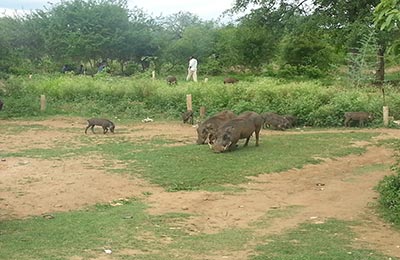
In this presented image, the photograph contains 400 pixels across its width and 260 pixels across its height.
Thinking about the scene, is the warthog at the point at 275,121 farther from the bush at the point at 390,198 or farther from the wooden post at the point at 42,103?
the wooden post at the point at 42,103

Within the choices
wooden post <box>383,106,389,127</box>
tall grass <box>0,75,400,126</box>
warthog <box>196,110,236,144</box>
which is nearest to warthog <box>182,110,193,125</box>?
tall grass <box>0,75,400,126</box>

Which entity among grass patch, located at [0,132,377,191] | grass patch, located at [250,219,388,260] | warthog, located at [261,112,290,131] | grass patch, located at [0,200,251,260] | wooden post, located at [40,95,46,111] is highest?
wooden post, located at [40,95,46,111]

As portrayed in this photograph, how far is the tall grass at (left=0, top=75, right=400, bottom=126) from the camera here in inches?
811

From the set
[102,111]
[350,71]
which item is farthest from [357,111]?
[102,111]

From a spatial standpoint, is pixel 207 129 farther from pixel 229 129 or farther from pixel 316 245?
pixel 316 245

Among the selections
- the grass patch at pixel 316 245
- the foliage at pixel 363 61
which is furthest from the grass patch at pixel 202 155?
the foliage at pixel 363 61

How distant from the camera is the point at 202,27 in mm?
43219

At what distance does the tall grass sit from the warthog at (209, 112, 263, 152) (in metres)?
5.41

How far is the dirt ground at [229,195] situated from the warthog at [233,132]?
2303 millimetres

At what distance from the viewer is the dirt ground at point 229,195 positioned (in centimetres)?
921

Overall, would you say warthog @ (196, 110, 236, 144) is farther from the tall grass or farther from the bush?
the bush

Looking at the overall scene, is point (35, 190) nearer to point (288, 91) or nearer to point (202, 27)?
point (288, 91)

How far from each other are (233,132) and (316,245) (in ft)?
25.1

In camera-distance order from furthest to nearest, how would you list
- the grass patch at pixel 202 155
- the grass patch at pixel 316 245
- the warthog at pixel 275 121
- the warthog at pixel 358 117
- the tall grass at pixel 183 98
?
1. the tall grass at pixel 183 98
2. the warthog at pixel 358 117
3. the warthog at pixel 275 121
4. the grass patch at pixel 202 155
5. the grass patch at pixel 316 245
